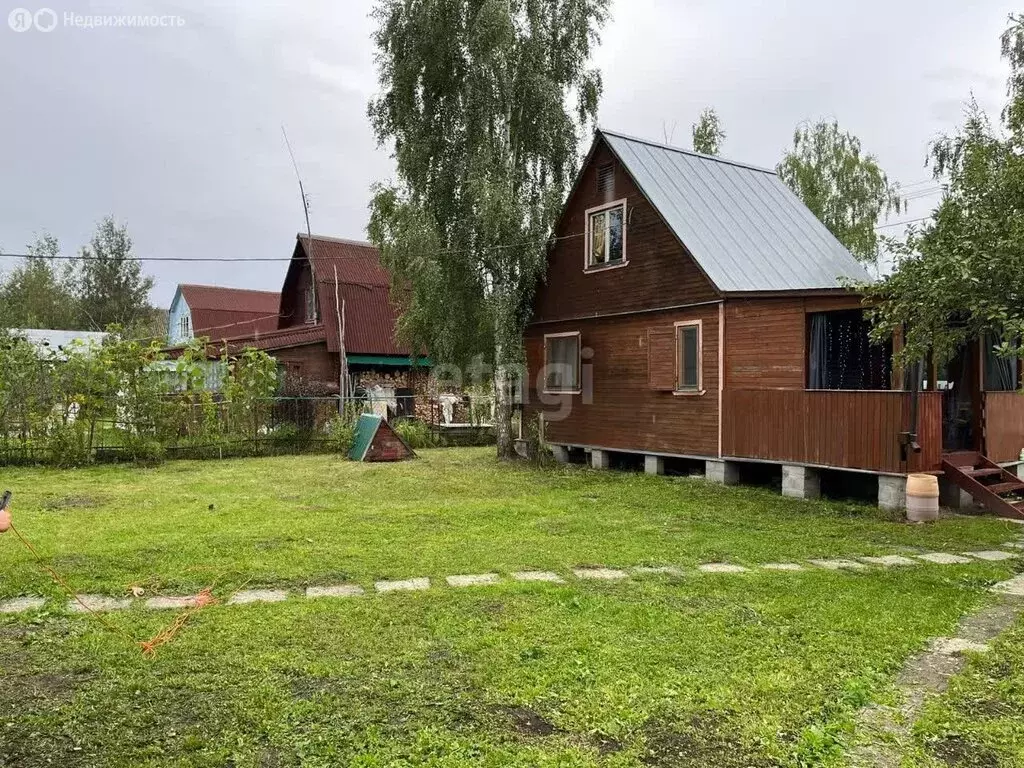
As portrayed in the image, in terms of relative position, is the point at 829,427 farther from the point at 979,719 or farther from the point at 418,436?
the point at 418,436

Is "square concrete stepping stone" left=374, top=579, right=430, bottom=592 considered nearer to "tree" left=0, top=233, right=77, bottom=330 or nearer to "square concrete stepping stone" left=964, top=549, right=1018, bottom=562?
"square concrete stepping stone" left=964, top=549, right=1018, bottom=562

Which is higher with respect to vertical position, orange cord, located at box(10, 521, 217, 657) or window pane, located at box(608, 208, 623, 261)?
window pane, located at box(608, 208, 623, 261)

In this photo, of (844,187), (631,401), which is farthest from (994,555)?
(844,187)

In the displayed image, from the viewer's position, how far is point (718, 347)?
12.0 metres

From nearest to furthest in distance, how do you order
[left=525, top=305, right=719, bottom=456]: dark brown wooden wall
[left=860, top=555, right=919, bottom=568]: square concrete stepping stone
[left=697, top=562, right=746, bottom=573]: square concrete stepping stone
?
[left=697, top=562, right=746, bottom=573]: square concrete stepping stone
[left=860, top=555, right=919, bottom=568]: square concrete stepping stone
[left=525, top=305, right=719, bottom=456]: dark brown wooden wall

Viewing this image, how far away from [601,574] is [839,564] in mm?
2312

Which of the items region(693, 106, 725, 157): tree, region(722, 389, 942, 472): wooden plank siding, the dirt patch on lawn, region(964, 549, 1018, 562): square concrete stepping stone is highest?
region(693, 106, 725, 157): tree

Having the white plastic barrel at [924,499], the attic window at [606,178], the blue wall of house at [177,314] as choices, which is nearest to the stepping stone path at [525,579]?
the white plastic barrel at [924,499]

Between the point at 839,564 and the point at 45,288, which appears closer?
the point at 839,564

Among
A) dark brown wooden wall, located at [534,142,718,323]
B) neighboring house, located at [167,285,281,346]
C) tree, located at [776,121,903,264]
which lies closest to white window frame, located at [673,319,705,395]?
dark brown wooden wall, located at [534,142,718,323]

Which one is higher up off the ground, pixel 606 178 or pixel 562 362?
pixel 606 178

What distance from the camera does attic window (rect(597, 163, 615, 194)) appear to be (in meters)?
14.4

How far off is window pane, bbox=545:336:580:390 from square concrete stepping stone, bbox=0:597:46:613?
1097cm

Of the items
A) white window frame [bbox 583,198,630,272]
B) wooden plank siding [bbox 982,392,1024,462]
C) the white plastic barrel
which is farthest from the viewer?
white window frame [bbox 583,198,630,272]
